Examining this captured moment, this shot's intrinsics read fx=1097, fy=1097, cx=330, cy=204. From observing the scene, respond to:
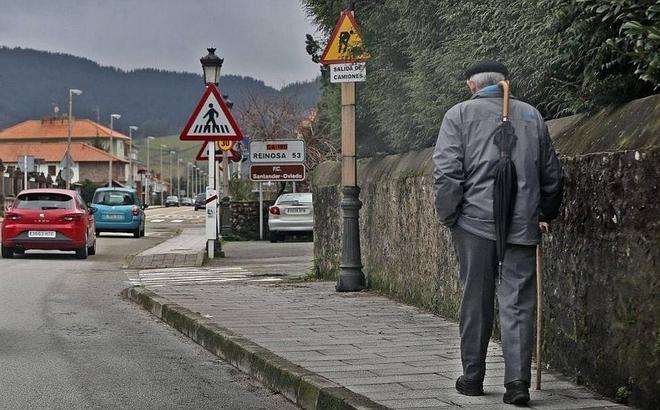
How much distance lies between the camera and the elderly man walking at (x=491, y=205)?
5.84m

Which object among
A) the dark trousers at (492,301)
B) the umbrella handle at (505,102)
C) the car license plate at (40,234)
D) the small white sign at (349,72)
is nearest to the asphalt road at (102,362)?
the dark trousers at (492,301)

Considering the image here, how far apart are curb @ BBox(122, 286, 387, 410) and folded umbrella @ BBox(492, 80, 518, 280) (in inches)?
43.8

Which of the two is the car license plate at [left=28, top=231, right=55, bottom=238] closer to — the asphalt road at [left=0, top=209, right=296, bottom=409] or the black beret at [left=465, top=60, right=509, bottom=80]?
the asphalt road at [left=0, top=209, right=296, bottom=409]

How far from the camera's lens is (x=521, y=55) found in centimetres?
793

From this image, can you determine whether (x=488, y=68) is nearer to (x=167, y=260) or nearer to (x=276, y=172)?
(x=167, y=260)

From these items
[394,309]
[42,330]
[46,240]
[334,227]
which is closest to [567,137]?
[394,309]

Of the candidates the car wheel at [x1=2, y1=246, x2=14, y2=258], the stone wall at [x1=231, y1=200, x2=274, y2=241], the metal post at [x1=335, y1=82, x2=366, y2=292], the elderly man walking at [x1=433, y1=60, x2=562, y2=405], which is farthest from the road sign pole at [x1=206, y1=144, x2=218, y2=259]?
the elderly man walking at [x1=433, y1=60, x2=562, y2=405]

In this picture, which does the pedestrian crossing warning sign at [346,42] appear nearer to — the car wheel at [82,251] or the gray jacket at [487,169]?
the gray jacket at [487,169]

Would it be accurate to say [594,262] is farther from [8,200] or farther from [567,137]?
[8,200]

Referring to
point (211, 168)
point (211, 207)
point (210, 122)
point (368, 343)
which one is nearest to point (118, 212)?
point (211, 168)

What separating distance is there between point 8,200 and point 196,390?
65.0 m

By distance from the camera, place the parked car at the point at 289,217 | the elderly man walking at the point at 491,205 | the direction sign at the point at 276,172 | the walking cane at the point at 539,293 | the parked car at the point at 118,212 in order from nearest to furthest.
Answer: the elderly man walking at the point at 491,205 < the walking cane at the point at 539,293 < the direction sign at the point at 276,172 < the parked car at the point at 289,217 < the parked car at the point at 118,212

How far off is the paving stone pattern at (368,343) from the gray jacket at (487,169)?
0.96 m

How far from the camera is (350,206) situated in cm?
1279
